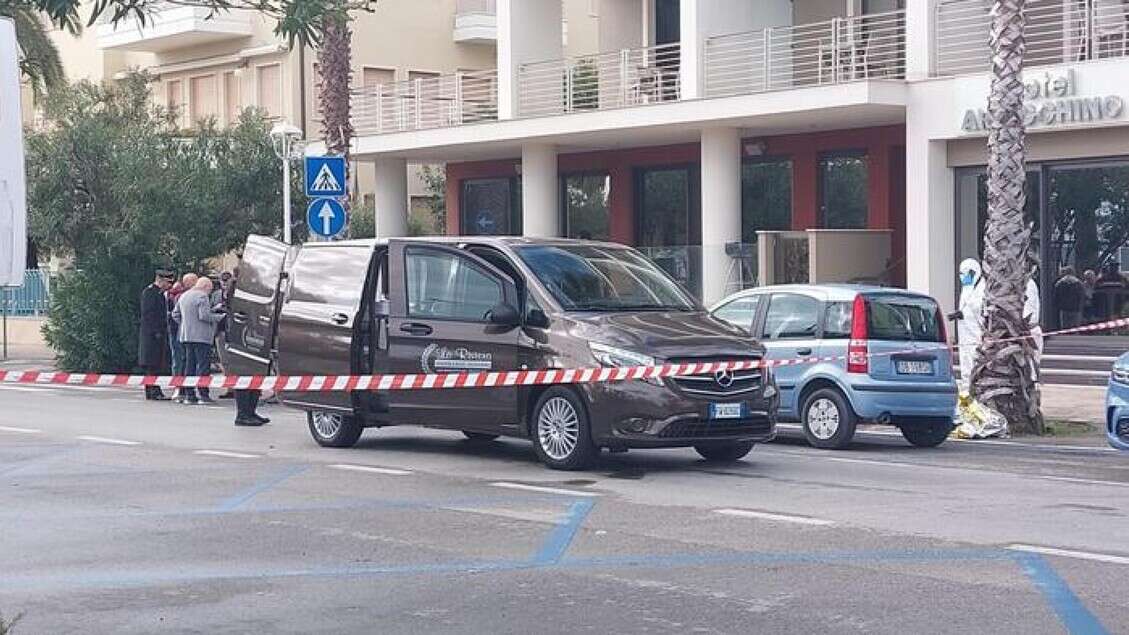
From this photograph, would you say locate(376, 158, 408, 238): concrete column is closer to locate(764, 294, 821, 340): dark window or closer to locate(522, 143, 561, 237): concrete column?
locate(522, 143, 561, 237): concrete column

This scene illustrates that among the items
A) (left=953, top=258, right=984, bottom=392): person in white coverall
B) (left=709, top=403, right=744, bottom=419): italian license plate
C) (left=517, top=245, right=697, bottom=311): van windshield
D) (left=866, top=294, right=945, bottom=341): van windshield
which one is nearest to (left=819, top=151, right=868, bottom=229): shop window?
(left=953, top=258, right=984, bottom=392): person in white coverall

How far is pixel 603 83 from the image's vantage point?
32.6 m

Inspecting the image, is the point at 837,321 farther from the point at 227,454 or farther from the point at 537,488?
the point at 227,454

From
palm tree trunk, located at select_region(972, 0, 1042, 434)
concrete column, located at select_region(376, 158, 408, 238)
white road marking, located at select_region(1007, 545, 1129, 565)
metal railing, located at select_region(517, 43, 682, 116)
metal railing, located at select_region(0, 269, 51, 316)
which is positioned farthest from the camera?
metal railing, located at select_region(0, 269, 51, 316)

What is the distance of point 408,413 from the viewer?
15094 mm

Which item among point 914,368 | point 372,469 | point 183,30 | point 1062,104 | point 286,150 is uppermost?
point 183,30

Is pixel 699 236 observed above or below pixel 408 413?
above

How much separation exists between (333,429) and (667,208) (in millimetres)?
17321

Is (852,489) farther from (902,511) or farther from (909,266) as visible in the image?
(909,266)

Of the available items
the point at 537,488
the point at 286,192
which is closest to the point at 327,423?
the point at 537,488

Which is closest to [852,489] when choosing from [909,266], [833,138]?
[909,266]

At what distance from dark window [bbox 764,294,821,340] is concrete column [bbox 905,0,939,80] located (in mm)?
9273

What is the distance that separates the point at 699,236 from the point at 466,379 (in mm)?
18036

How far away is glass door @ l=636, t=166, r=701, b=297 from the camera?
32.1 meters
